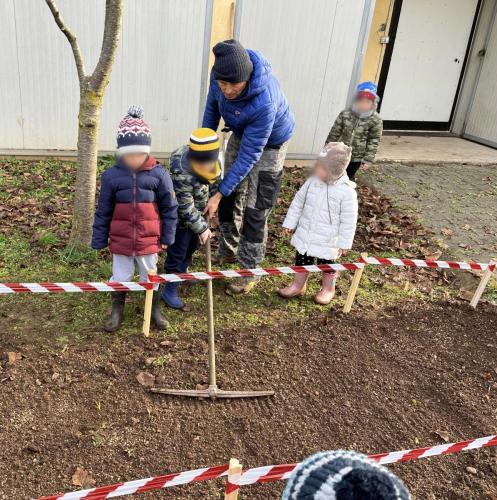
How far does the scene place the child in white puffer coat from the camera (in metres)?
4.39

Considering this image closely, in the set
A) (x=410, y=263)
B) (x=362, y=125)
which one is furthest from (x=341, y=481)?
(x=362, y=125)

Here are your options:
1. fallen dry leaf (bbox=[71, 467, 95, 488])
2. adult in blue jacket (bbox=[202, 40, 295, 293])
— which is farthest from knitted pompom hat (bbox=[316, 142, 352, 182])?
fallen dry leaf (bbox=[71, 467, 95, 488])

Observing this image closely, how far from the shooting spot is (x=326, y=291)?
16.3 ft

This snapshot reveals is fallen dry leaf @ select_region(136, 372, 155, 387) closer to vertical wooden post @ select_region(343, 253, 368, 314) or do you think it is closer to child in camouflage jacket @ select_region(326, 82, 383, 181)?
vertical wooden post @ select_region(343, 253, 368, 314)

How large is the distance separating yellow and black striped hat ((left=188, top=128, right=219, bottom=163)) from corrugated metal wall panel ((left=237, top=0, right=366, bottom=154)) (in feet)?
13.3

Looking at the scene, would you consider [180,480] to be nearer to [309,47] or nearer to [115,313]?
[115,313]

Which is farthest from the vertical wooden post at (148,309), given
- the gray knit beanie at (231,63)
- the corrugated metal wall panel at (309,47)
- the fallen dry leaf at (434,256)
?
the corrugated metal wall panel at (309,47)

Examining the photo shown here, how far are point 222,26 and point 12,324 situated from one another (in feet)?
16.3

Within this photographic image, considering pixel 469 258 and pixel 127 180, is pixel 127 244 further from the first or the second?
pixel 469 258

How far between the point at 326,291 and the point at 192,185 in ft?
5.44

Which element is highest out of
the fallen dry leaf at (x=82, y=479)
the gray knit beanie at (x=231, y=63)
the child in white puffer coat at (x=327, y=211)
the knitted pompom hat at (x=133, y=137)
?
the gray knit beanie at (x=231, y=63)

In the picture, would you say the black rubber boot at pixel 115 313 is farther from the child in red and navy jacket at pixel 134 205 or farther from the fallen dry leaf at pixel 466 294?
the fallen dry leaf at pixel 466 294

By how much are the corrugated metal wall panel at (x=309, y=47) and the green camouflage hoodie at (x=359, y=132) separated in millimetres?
1774

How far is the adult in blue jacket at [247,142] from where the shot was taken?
3.97 meters
